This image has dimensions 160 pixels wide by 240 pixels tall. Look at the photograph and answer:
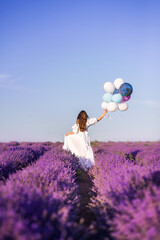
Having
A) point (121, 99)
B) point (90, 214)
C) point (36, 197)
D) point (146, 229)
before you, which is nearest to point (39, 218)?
point (36, 197)

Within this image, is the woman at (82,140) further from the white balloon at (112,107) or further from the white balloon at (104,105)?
the white balloon at (112,107)

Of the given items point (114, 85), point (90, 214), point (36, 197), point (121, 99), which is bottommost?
point (90, 214)

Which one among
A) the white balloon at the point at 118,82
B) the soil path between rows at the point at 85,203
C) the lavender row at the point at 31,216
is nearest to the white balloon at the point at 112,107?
the white balloon at the point at 118,82

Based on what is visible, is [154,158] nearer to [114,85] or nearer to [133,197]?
[114,85]

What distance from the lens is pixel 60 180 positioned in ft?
10.0

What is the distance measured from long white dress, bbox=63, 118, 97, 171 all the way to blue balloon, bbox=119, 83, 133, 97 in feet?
3.64

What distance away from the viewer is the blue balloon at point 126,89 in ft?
Answer: 21.6

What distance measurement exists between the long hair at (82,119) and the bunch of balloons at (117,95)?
661mm

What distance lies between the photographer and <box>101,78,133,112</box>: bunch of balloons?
666 centimetres

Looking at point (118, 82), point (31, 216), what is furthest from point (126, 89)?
point (31, 216)

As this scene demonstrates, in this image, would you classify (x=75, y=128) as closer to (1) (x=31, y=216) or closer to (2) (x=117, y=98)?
(2) (x=117, y=98)

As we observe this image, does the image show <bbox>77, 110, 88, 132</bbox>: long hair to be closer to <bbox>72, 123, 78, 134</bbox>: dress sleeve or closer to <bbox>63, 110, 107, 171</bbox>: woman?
Answer: <bbox>63, 110, 107, 171</bbox>: woman

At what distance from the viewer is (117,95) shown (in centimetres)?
677

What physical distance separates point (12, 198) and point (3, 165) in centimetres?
304
